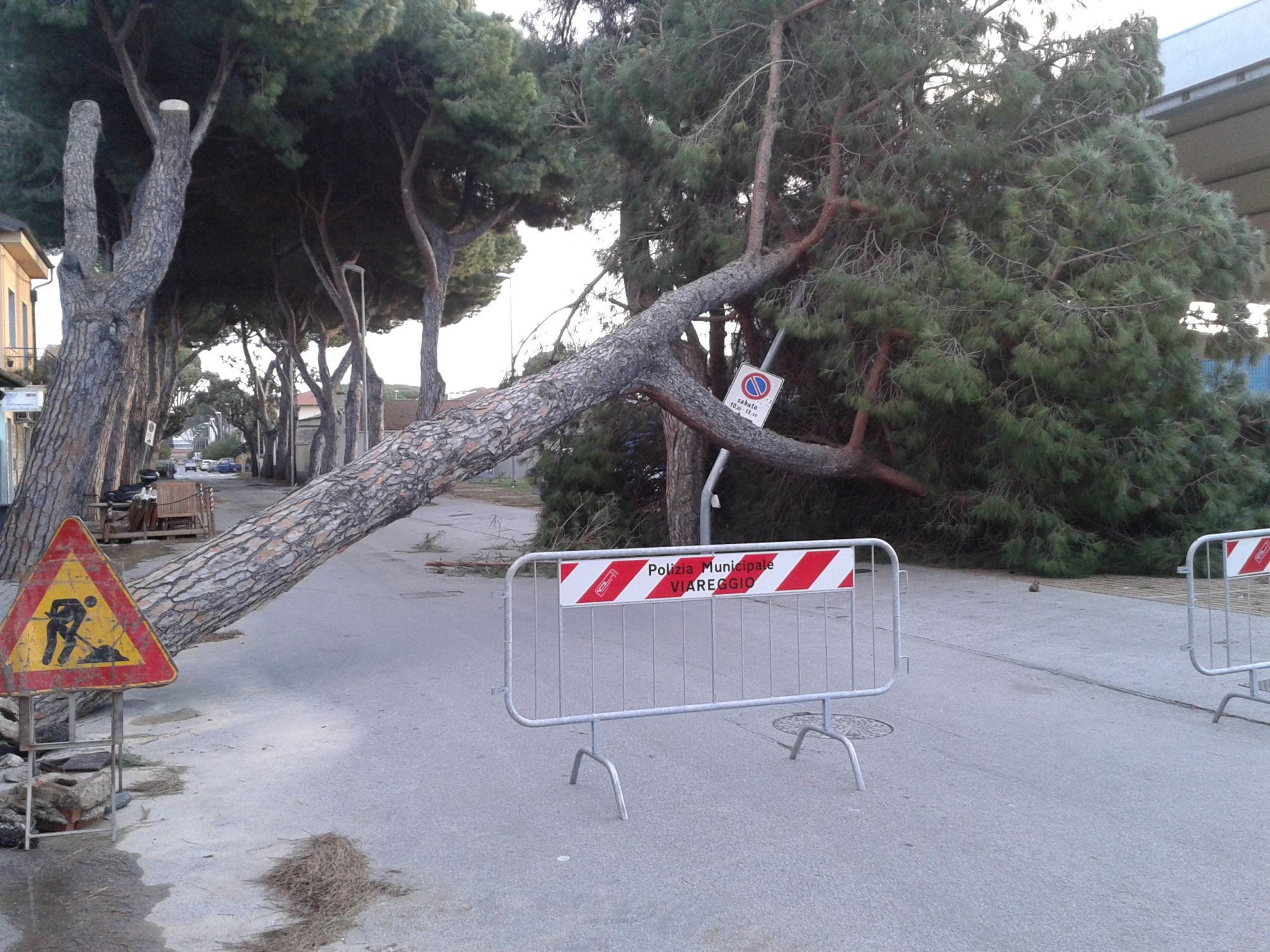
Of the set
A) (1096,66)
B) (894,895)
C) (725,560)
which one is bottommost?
(894,895)

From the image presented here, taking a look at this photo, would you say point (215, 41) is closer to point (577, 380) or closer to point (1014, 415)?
point (577, 380)

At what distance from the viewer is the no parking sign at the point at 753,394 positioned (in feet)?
44.4

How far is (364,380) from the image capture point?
109 feet

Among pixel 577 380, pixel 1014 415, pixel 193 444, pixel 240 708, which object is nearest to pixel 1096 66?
pixel 1014 415

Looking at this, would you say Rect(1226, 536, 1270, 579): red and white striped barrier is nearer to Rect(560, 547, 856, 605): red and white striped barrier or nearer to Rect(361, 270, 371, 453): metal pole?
Rect(560, 547, 856, 605): red and white striped barrier

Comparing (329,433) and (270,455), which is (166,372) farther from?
(270,455)

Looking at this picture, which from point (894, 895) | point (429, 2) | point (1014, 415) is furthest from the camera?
point (429, 2)

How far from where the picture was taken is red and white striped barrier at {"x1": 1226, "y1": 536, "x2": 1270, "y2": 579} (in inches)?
273

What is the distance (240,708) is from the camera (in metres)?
7.54

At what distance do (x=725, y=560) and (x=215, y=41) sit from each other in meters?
15.6

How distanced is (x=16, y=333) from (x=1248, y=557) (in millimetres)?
32797

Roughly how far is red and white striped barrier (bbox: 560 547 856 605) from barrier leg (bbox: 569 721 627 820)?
68cm

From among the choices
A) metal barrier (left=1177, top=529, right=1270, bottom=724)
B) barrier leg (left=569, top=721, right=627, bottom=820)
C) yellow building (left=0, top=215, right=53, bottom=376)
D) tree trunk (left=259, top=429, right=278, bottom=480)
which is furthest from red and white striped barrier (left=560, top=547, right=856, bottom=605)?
tree trunk (left=259, top=429, right=278, bottom=480)

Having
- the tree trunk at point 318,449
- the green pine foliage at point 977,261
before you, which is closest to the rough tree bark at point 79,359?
the green pine foliage at point 977,261
